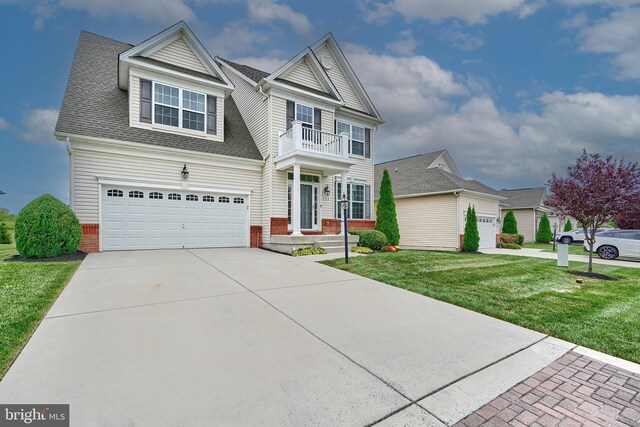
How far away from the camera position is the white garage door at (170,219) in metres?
10.2

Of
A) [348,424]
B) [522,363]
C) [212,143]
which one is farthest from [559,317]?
[212,143]

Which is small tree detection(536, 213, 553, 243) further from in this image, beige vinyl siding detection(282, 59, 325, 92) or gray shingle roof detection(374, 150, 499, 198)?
beige vinyl siding detection(282, 59, 325, 92)

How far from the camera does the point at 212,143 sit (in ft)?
40.1

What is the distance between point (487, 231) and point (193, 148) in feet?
61.0

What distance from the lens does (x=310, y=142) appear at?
40.4 feet

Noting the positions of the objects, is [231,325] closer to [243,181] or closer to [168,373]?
[168,373]

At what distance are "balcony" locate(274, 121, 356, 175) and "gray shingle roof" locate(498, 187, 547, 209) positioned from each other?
2359 centimetres

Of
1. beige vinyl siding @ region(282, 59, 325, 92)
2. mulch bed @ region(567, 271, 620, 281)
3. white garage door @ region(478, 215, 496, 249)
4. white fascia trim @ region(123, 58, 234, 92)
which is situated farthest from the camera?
white garage door @ region(478, 215, 496, 249)

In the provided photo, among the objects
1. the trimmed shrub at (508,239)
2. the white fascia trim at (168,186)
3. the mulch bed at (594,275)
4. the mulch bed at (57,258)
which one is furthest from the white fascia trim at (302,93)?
the trimmed shrub at (508,239)

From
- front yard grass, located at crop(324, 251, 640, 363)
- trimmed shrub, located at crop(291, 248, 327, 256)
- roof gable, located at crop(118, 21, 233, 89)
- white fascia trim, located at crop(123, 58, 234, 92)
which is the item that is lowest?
front yard grass, located at crop(324, 251, 640, 363)

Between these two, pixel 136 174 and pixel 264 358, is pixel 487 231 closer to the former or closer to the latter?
pixel 136 174

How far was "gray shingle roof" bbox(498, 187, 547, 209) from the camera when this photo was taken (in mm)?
28342

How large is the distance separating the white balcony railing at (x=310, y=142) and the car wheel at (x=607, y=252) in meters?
13.5

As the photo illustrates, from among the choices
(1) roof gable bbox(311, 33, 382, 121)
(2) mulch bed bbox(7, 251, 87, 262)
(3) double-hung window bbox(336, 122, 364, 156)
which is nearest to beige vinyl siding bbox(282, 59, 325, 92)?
(1) roof gable bbox(311, 33, 382, 121)
